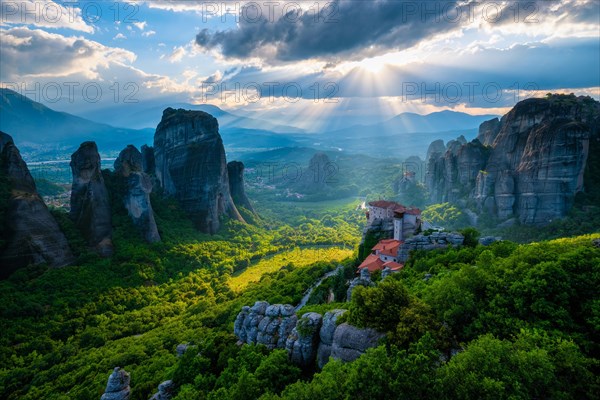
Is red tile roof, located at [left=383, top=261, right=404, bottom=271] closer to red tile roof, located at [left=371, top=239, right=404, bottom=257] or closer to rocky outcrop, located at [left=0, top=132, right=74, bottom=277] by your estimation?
red tile roof, located at [left=371, top=239, right=404, bottom=257]

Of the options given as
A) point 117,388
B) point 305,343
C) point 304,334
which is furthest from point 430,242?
point 117,388

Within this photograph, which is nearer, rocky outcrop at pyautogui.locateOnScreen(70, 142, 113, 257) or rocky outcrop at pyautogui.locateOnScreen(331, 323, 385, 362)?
rocky outcrop at pyautogui.locateOnScreen(331, 323, 385, 362)

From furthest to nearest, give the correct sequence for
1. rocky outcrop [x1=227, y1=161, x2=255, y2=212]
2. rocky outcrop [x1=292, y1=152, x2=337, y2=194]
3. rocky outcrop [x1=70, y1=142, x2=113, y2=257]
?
rocky outcrop [x1=292, y1=152, x2=337, y2=194]
rocky outcrop [x1=227, y1=161, x2=255, y2=212]
rocky outcrop [x1=70, y1=142, x2=113, y2=257]

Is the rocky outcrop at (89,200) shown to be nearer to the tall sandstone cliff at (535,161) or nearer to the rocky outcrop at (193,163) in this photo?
the rocky outcrop at (193,163)

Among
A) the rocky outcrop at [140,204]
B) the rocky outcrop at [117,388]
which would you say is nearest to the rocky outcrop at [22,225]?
the rocky outcrop at [140,204]

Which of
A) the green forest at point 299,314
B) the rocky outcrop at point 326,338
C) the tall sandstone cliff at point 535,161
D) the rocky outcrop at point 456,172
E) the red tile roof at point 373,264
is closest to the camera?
the green forest at point 299,314

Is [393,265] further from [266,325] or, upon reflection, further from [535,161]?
[535,161]

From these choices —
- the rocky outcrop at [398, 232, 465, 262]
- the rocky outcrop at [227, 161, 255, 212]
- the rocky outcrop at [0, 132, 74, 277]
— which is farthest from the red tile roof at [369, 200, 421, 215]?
the rocky outcrop at [227, 161, 255, 212]
